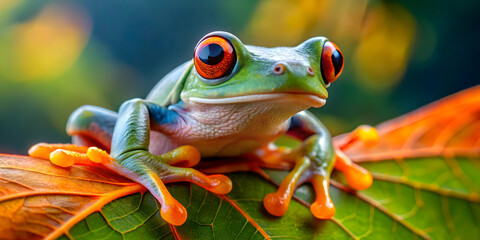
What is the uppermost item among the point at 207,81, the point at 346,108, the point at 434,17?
the point at 207,81

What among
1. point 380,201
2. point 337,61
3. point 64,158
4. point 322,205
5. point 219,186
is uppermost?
point 337,61

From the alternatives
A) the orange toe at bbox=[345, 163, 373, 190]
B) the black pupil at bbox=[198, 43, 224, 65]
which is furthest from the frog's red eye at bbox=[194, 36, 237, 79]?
the orange toe at bbox=[345, 163, 373, 190]

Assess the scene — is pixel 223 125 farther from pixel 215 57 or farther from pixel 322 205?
pixel 322 205

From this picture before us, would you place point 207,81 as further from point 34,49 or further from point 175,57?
point 34,49

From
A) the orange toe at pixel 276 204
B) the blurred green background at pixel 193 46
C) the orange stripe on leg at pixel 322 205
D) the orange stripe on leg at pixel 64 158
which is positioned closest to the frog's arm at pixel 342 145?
the orange stripe on leg at pixel 322 205

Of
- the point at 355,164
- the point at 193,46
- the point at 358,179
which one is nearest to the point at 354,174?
the point at 358,179

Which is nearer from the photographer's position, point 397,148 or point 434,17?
point 397,148

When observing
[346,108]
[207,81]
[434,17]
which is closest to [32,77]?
[346,108]

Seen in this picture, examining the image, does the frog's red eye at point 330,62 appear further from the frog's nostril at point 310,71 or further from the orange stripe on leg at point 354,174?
the orange stripe on leg at point 354,174
